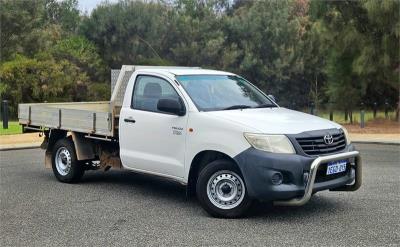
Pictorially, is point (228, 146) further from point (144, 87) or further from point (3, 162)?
point (3, 162)

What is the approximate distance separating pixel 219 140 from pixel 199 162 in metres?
0.58

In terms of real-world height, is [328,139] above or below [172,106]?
below

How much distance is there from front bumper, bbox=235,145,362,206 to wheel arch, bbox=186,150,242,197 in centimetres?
49

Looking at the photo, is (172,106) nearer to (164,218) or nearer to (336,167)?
(164,218)

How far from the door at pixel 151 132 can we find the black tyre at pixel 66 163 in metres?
1.52

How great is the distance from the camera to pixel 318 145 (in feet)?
22.5

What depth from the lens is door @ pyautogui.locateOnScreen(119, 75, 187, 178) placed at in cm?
754

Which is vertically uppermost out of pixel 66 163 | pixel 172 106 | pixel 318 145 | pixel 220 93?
pixel 220 93

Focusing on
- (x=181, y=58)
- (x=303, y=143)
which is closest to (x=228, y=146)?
(x=303, y=143)

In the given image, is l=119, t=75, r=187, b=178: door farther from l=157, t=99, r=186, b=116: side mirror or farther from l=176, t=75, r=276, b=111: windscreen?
l=176, t=75, r=276, b=111: windscreen

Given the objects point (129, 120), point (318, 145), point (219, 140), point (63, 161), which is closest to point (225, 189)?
point (219, 140)

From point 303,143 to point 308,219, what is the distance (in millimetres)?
936

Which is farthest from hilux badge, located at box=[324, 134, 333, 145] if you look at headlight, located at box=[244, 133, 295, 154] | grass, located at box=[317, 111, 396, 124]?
grass, located at box=[317, 111, 396, 124]

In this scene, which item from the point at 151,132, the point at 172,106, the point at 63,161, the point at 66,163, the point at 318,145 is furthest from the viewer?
the point at 63,161
